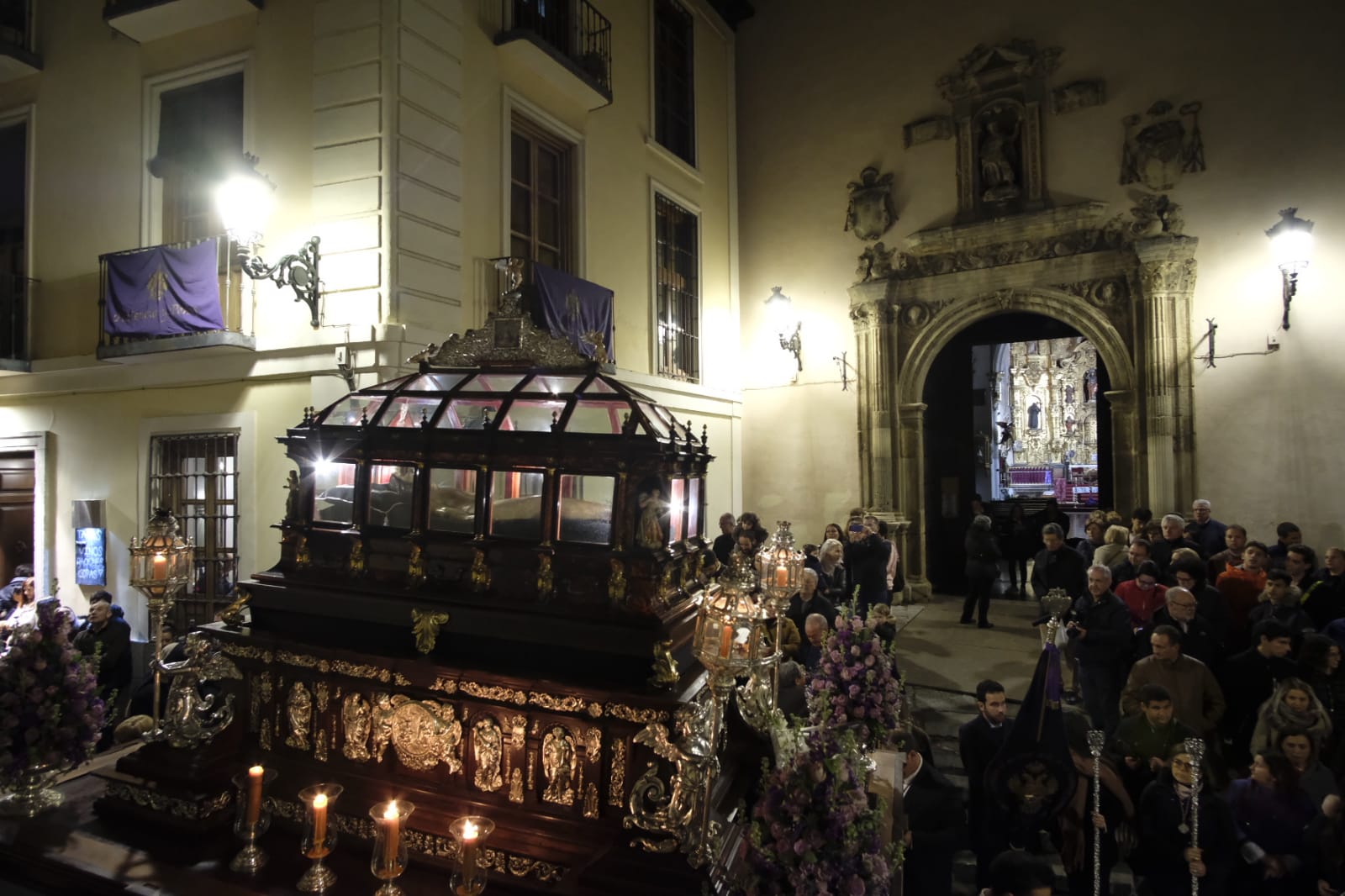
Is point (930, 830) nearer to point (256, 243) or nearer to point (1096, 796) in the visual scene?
point (1096, 796)

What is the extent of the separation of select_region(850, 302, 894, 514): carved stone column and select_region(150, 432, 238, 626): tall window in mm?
8199

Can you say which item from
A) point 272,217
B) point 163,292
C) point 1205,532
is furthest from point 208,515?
point 1205,532

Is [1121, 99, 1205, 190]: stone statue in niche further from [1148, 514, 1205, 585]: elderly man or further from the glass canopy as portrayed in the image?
the glass canopy

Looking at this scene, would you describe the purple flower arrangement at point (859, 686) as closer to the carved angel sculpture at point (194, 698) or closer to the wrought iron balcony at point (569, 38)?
the carved angel sculpture at point (194, 698)

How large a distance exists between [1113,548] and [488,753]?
19.6ft

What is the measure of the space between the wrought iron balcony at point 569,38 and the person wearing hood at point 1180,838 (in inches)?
314

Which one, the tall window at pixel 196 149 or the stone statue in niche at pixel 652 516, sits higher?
the tall window at pixel 196 149

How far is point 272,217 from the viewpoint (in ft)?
22.7

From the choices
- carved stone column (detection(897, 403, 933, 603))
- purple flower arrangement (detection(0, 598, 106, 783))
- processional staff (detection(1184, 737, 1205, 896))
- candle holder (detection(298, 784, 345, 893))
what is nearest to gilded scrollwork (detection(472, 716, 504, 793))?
candle holder (detection(298, 784, 345, 893))

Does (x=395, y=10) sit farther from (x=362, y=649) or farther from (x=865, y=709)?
(x=865, y=709)

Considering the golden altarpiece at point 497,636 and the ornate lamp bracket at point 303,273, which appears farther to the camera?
the ornate lamp bracket at point 303,273

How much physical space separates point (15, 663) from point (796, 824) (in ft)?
13.8

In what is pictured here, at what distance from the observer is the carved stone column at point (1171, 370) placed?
9086 mm

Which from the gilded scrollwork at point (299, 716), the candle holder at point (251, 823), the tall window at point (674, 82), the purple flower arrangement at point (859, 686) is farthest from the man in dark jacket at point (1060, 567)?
the tall window at point (674, 82)
